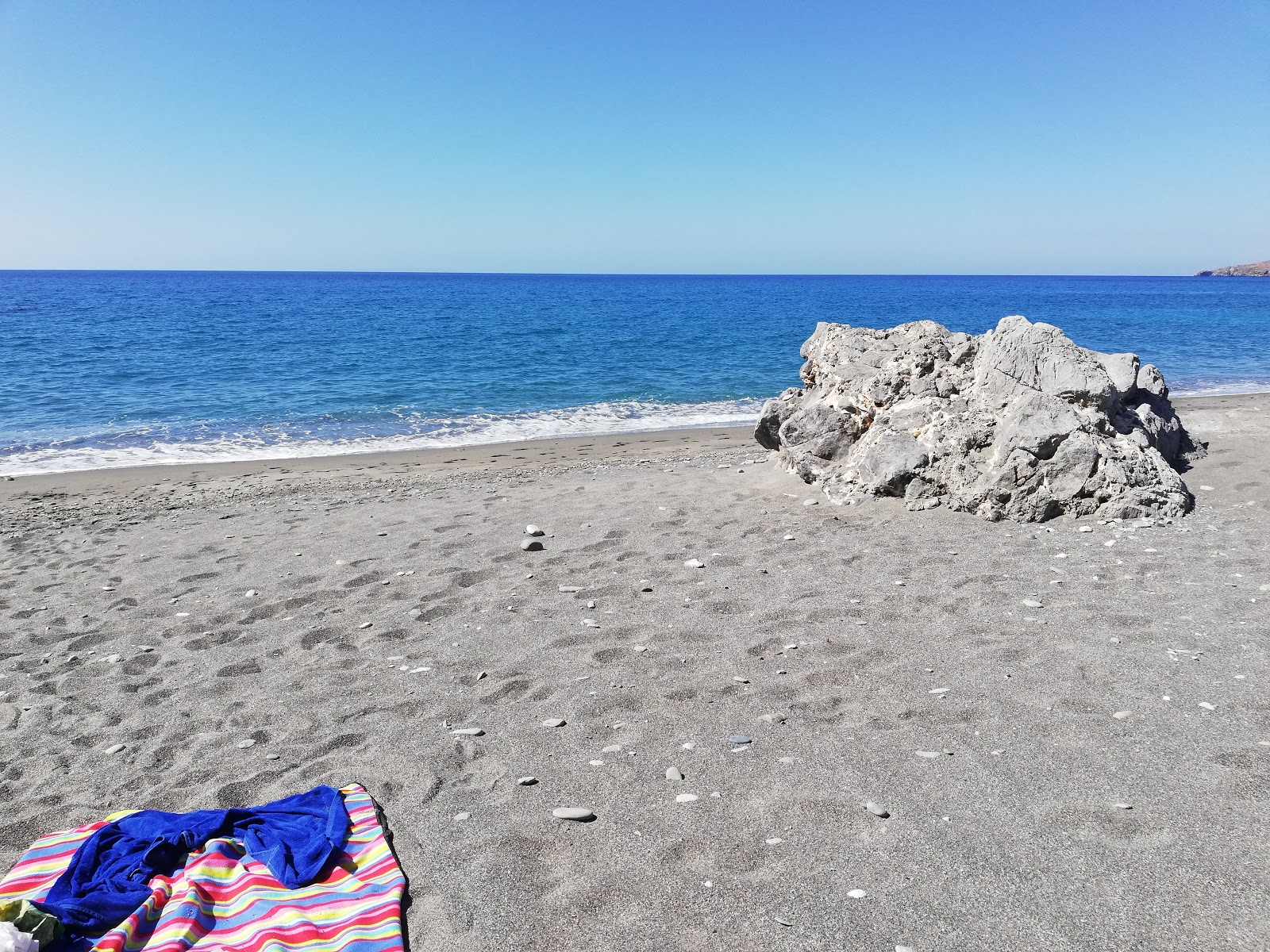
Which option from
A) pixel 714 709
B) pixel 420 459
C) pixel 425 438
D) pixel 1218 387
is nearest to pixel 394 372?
pixel 425 438

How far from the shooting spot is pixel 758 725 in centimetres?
429

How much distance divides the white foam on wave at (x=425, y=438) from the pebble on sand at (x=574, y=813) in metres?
12.5

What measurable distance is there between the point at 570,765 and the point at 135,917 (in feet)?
6.19

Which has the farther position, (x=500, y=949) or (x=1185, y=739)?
(x=1185, y=739)

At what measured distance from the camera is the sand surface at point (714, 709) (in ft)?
10.0

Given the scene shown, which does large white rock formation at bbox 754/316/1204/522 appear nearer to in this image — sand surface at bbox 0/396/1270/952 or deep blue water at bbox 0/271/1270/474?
sand surface at bbox 0/396/1270/952

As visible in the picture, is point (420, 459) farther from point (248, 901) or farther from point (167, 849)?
point (248, 901)

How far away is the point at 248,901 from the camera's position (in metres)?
3.23

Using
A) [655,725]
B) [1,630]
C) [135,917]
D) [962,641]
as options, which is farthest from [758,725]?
[1,630]

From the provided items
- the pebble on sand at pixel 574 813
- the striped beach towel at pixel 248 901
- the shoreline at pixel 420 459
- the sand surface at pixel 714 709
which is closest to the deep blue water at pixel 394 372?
the shoreline at pixel 420 459

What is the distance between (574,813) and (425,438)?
13.6 meters

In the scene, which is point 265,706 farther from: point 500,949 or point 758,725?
point 758,725

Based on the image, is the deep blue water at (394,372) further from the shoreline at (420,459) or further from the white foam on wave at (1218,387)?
the shoreline at (420,459)

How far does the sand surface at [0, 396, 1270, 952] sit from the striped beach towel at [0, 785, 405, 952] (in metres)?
0.16
